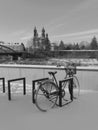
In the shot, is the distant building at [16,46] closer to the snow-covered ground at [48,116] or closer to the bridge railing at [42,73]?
the bridge railing at [42,73]

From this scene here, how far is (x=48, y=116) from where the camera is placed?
6.99ft

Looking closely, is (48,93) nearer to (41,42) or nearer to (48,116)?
(48,116)

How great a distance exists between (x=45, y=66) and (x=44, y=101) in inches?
61.0

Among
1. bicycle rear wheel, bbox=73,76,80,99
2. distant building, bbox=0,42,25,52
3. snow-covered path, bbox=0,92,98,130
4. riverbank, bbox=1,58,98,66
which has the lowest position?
snow-covered path, bbox=0,92,98,130

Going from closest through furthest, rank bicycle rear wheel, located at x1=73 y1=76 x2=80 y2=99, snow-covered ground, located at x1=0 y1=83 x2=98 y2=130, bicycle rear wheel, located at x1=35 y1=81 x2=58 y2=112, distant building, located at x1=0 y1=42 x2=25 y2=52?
snow-covered ground, located at x1=0 y1=83 x2=98 y2=130 → bicycle rear wheel, located at x1=35 y1=81 x2=58 y2=112 → bicycle rear wheel, located at x1=73 y1=76 x2=80 y2=99 → distant building, located at x1=0 y1=42 x2=25 y2=52

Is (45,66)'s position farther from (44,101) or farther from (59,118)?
(59,118)

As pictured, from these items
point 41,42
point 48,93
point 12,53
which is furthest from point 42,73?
point 48,93

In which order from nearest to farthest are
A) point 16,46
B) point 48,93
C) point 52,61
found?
point 48,93, point 52,61, point 16,46

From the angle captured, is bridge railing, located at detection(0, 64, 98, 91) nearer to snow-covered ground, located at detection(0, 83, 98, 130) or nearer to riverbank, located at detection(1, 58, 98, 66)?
riverbank, located at detection(1, 58, 98, 66)

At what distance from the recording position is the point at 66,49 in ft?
15.3

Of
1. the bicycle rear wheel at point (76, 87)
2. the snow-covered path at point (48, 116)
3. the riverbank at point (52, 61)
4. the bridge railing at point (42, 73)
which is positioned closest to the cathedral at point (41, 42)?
the riverbank at point (52, 61)

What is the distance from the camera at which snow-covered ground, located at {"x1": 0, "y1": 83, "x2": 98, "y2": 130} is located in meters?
1.84

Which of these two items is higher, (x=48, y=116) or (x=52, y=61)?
(x=52, y=61)

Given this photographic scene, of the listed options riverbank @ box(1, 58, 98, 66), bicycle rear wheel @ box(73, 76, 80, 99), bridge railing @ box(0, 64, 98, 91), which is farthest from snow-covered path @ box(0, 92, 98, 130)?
riverbank @ box(1, 58, 98, 66)
